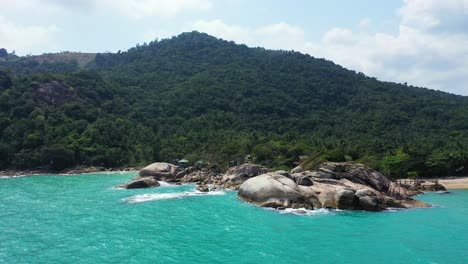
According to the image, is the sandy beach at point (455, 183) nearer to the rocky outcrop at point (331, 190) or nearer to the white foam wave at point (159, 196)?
the rocky outcrop at point (331, 190)

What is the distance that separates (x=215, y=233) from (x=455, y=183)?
5037 cm

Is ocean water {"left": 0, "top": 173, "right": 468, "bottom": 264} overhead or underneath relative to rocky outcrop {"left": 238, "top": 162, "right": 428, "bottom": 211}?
underneath

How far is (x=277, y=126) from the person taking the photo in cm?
12519

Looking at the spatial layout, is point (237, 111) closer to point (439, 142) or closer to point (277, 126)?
point (277, 126)

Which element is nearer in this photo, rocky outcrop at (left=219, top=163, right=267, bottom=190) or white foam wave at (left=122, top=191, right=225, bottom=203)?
white foam wave at (left=122, top=191, right=225, bottom=203)

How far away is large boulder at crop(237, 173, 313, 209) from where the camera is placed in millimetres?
37594

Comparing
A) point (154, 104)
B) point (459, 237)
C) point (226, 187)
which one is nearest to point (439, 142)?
point (226, 187)

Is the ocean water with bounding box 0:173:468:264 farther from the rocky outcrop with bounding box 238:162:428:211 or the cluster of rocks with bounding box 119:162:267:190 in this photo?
the cluster of rocks with bounding box 119:162:267:190

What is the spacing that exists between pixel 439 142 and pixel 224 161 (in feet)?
163

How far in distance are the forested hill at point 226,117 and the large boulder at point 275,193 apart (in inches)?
441

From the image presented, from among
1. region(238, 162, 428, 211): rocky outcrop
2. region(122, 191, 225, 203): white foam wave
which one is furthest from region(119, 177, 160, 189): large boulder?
region(238, 162, 428, 211): rocky outcrop

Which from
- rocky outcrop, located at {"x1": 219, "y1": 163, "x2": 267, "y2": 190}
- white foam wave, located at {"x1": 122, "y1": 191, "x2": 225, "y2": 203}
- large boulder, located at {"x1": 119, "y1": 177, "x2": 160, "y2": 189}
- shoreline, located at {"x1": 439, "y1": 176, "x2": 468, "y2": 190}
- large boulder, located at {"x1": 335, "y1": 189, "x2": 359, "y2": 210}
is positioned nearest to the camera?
large boulder, located at {"x1": 335, "y1": 189, "x2": 359, "y2": 210}

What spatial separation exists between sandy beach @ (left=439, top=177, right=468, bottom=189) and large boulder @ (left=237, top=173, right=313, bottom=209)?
3396 centimetres

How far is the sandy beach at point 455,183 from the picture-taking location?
58.4 m
